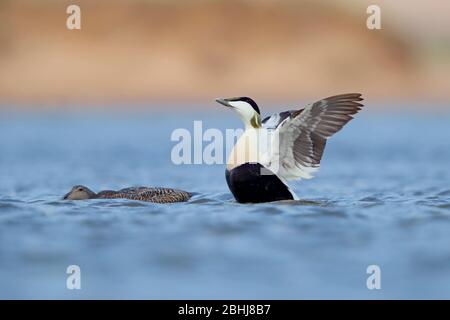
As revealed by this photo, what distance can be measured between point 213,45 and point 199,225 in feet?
136

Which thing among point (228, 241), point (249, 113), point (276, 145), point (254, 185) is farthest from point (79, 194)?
point (228, 241)

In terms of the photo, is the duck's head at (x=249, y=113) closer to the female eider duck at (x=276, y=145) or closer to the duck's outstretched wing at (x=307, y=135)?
the female eider duck at (x=276, y=145)

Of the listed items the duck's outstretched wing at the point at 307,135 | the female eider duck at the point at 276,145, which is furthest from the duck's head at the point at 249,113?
the duck's outstretched wing at the point at 307,135

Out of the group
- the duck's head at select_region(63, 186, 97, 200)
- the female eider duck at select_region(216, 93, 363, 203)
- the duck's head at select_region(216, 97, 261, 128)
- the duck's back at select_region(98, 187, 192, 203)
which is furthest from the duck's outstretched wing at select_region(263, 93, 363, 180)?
the duck's head at select_region(63, 186, 97, 200)

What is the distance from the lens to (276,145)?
31.7 feet

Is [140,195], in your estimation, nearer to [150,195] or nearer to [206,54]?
[150,195]

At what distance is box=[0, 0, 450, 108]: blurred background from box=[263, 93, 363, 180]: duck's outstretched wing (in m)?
28.9

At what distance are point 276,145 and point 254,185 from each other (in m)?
0.47

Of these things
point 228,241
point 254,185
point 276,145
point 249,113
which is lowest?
point 228,241

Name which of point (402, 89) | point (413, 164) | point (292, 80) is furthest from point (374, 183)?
point (402, 89)

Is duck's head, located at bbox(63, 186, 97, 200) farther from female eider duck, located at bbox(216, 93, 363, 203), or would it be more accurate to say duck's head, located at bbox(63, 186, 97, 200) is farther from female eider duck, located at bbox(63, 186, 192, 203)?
female eider duck, located at bbox(216, 93, 363, 203)
